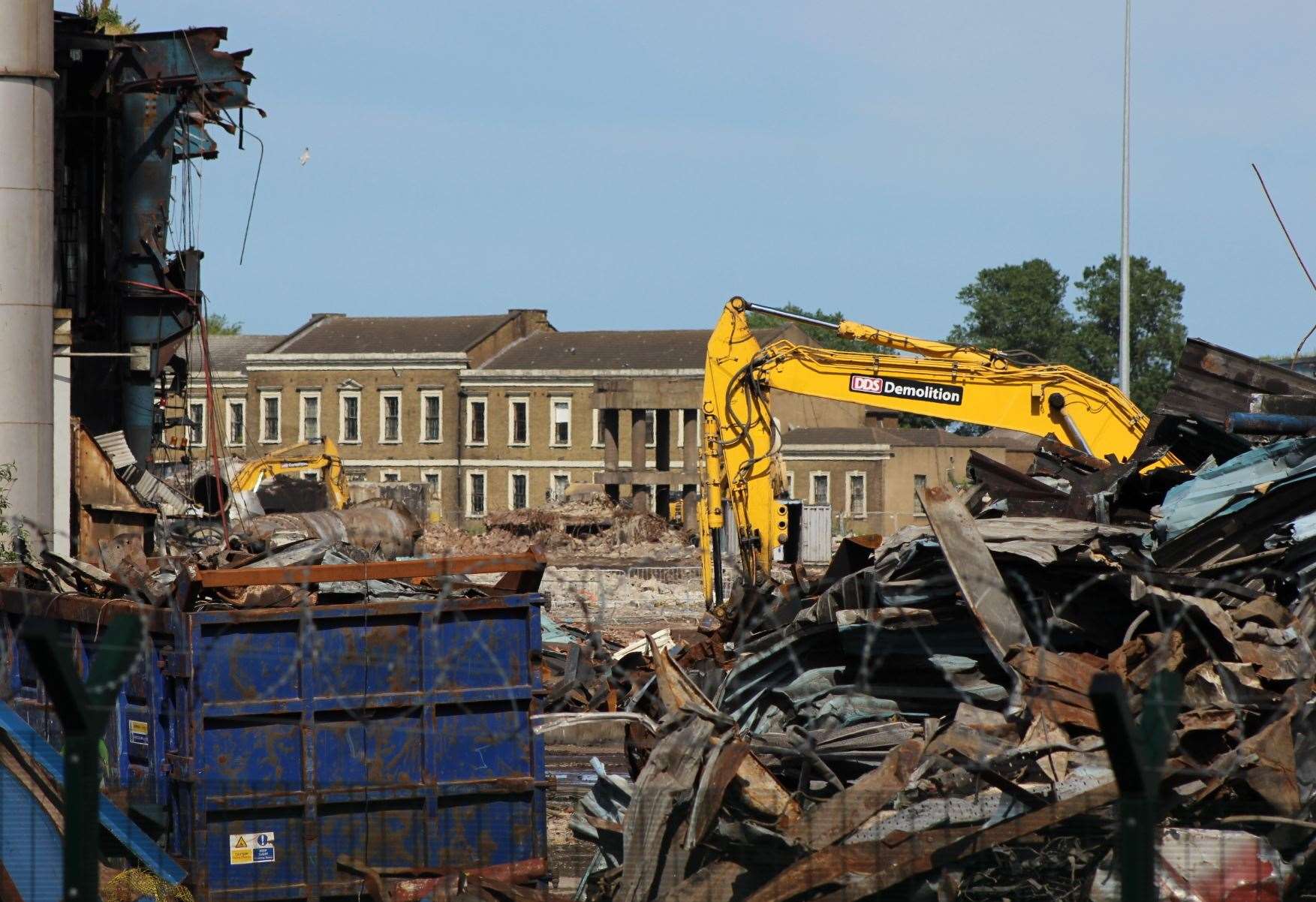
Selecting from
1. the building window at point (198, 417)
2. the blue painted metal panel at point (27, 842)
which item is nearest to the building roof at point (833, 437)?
the building window at point (198, 417)

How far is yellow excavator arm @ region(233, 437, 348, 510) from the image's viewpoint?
135ft

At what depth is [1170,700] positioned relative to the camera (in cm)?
374

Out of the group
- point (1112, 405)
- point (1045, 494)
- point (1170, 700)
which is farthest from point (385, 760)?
point (1112, 405)

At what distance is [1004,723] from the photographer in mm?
7137

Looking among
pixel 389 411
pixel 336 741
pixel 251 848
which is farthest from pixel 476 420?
pixel 251 848

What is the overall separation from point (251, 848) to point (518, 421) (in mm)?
67137

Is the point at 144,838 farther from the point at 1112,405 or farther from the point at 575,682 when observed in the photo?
the point at 1112,405

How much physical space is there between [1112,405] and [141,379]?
1330 cm

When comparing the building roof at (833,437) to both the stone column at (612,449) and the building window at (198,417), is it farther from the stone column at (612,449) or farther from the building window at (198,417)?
the building window at (198,417)

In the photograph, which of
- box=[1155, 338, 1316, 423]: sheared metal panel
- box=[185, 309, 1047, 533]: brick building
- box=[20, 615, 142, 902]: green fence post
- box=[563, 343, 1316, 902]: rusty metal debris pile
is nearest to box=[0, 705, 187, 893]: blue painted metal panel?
box=[563, 343, 1316, 902]: rusty metal debris pile

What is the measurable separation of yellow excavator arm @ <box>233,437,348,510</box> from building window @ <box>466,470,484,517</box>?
3094cm

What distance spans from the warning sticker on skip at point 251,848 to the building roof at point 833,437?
65245 millimetres

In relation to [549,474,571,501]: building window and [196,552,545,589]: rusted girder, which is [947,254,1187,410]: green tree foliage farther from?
[196,552,545,589]: rusted girder

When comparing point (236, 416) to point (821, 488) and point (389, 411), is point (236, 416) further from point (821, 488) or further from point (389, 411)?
point (821, 488)
